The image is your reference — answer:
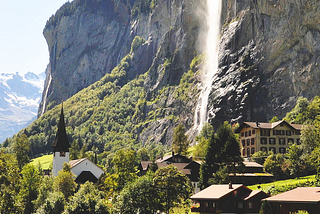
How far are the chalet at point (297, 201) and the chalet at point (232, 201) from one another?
7.45m

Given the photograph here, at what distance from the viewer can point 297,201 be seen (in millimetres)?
66062

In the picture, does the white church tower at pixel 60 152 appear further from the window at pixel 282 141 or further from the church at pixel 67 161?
the window at pixel 282 141

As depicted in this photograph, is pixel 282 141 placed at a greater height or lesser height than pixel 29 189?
greater

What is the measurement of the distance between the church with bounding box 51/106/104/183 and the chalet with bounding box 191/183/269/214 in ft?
176

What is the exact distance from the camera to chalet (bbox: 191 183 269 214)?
7925 centimetres

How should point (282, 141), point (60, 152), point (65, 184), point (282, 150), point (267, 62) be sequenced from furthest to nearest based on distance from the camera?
1. point (267, 62)
2. point (282, 141)
3. point (282, 150)
4. point (60, 152)
5. point (65, 184)

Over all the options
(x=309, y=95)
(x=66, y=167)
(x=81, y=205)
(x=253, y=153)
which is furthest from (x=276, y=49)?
(x=81, y=205)

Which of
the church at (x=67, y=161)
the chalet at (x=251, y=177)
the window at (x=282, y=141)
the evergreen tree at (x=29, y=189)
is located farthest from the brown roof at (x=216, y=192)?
the church at (x=67, y=161)

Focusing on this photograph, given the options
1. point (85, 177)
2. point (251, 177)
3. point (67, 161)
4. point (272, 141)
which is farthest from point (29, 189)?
point (272, 141)

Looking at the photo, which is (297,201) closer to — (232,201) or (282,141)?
(232,201)

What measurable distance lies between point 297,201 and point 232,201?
54.6 feet

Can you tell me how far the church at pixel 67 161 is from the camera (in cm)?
12975

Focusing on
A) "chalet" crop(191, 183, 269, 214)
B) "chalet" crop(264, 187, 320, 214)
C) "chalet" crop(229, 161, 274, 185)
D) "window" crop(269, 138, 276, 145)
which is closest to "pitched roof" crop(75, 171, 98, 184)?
"chalet" crop(229, 161, 274, 185)

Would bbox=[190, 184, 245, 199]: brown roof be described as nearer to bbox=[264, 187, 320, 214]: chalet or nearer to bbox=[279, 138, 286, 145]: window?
bbox=[264, 187, 320, 214]: chalet
